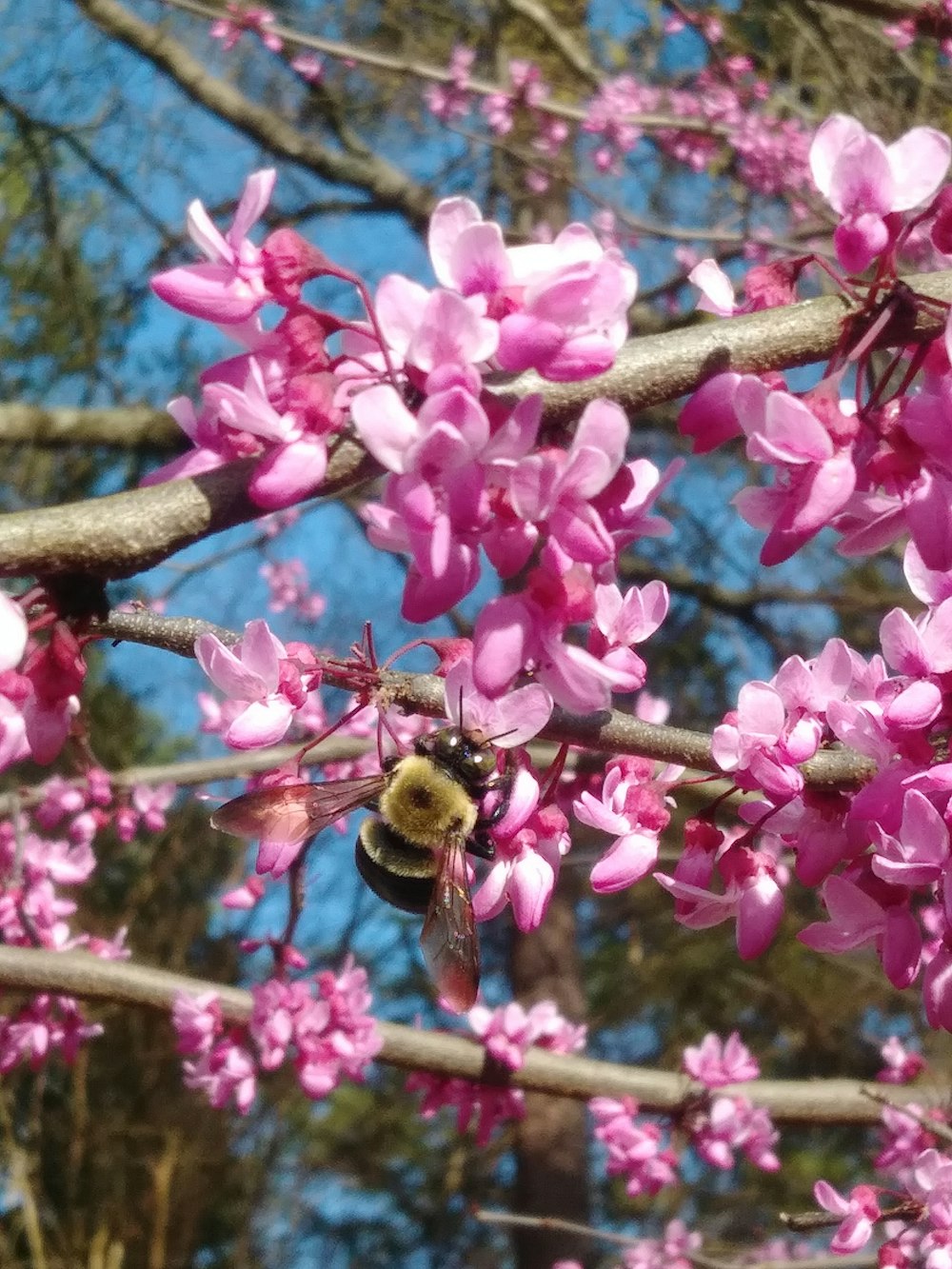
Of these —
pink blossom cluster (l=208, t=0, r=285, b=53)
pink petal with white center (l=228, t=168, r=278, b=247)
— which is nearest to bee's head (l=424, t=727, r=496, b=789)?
pink petal with white center (l=228, t=168, r=278, b=247)

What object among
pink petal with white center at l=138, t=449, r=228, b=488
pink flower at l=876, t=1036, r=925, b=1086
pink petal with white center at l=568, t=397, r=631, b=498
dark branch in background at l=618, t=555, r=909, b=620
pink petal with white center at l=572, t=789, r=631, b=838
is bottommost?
dark branch in background at l=618, t=555, r=909, b=620

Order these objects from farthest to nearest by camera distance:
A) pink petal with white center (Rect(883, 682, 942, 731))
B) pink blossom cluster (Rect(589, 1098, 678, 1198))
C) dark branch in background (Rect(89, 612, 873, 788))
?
pink blossom cluster (Rect(589, 1098, 678, 1198)) < dark branch in background (Rect(89, 612, 873, 788)) < pink petal with white center (Rect(883, 682, 942, 731))

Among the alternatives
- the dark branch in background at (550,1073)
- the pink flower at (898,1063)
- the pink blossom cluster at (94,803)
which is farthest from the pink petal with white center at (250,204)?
the pink flower at (898,1063)

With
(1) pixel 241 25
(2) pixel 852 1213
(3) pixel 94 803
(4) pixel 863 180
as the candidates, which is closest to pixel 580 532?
(4) pixel 863 180

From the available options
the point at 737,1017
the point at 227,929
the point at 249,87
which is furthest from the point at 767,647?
the point at 249,87

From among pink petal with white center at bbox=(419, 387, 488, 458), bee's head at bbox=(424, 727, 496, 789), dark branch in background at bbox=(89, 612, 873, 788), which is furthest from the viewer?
bee's head at bbox=(424, 727, 496, 789)

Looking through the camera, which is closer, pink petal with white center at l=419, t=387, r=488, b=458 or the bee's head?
pink petal with white center at l=419, t=387, r=488, b=458

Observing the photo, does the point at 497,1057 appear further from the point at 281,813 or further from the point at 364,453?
the point at 364,453

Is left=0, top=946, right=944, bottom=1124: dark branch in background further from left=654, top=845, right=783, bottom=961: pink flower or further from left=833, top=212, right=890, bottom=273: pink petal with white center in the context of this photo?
left=833, top=212, right=890, bottom=273: pink petal with white center
